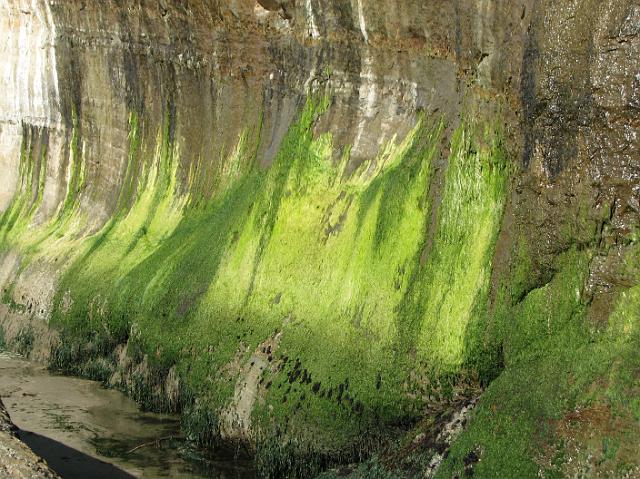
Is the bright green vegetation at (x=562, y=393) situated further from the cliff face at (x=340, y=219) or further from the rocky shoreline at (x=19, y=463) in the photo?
the rocky shoreline at (x=19, y=463)

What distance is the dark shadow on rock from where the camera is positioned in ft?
28.4

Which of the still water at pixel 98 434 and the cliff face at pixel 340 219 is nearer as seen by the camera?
the cliff face at pixel 340 219

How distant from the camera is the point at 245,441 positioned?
880 centimetres

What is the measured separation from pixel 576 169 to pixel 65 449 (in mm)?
5419

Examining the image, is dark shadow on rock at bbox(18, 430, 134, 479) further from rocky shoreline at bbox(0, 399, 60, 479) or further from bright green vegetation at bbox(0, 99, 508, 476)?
rocky shoreline at bbox(0, 399, 60, 479)

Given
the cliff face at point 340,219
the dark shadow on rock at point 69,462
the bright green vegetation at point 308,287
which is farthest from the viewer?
the dark shadow on rock at point 69,462

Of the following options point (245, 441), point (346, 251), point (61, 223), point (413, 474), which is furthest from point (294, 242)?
point (61, 223)

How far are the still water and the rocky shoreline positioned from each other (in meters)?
2.28

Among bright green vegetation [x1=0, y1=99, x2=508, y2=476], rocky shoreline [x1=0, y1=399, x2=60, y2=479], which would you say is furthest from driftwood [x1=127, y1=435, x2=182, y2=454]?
rocky shoreline [x1=0, y1=399, x2=60, y2=479]

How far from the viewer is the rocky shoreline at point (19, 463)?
19.4ft

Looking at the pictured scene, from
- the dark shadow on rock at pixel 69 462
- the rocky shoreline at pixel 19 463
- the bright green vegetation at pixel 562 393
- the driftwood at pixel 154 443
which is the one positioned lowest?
the dark shadow on rock at pixel 69 462

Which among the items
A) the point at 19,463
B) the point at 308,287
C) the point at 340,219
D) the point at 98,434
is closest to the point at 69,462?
the point at 98,434

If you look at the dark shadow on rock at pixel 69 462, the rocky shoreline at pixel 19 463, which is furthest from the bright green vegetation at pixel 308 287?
the rocky shoreline at pixel 19 463

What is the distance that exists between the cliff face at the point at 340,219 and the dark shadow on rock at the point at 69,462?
962 mm
